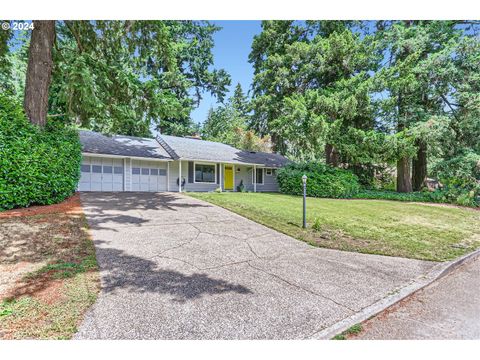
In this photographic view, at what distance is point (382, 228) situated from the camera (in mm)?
7699

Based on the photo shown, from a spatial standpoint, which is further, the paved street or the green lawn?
the green lawn

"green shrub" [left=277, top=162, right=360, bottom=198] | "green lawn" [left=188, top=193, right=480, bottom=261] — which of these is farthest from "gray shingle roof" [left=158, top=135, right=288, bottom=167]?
"green lawn" [left=188, top=193, right=480, bottom=261]

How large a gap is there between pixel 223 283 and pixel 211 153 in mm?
15525

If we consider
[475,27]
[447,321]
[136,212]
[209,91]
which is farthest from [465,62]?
[209,91]

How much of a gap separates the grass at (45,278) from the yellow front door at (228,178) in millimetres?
13423

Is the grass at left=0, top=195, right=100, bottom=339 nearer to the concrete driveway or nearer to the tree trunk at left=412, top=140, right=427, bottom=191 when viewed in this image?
the concrete driveway

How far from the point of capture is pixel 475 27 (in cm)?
1507

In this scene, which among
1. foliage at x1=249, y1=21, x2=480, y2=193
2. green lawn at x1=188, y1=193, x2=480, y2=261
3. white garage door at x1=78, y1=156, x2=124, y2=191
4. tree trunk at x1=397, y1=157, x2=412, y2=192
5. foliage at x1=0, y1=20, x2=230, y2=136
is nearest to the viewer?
green lawn at x1=188, y1=193, x2=480, y2=261

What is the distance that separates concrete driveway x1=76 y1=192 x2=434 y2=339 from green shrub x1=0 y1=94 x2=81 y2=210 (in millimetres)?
2658

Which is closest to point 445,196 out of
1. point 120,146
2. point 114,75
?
point 114,75

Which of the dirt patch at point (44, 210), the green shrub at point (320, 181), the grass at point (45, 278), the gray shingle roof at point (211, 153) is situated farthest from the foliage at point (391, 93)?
the grass at point (45, 278)

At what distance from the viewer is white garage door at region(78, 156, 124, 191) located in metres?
14.2

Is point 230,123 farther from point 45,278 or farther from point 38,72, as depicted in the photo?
point 45,278

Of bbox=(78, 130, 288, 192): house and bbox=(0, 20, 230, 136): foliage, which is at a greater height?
bbox=(0, 20, 230, 136): foliage
